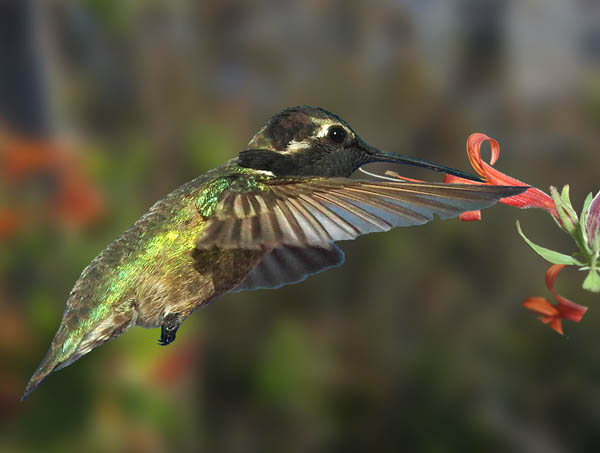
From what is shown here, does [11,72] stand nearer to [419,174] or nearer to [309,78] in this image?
[309,78]

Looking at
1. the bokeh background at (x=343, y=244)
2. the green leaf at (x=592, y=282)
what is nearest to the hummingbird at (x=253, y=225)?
the green leaf at (x=592, y=282)

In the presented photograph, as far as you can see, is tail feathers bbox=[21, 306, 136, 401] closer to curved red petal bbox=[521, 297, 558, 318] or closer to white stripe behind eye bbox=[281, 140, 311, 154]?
white stripe behind eye bbox=[281, 140, 311, 154]

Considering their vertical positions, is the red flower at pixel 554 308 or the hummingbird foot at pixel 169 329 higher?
the red flower at pixel 554 308

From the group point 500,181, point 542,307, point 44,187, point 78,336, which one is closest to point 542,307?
point 542,307

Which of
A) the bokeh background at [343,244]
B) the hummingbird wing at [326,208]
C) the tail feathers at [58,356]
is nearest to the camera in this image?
the hummingbird wing at [326,208]

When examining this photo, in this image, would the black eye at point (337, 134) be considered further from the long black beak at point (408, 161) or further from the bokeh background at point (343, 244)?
the bokeh background at point (343, 244)

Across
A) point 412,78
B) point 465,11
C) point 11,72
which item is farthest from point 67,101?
point 465,11

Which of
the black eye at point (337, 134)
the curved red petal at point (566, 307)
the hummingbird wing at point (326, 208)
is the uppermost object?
the black eye at point (337, 134)
